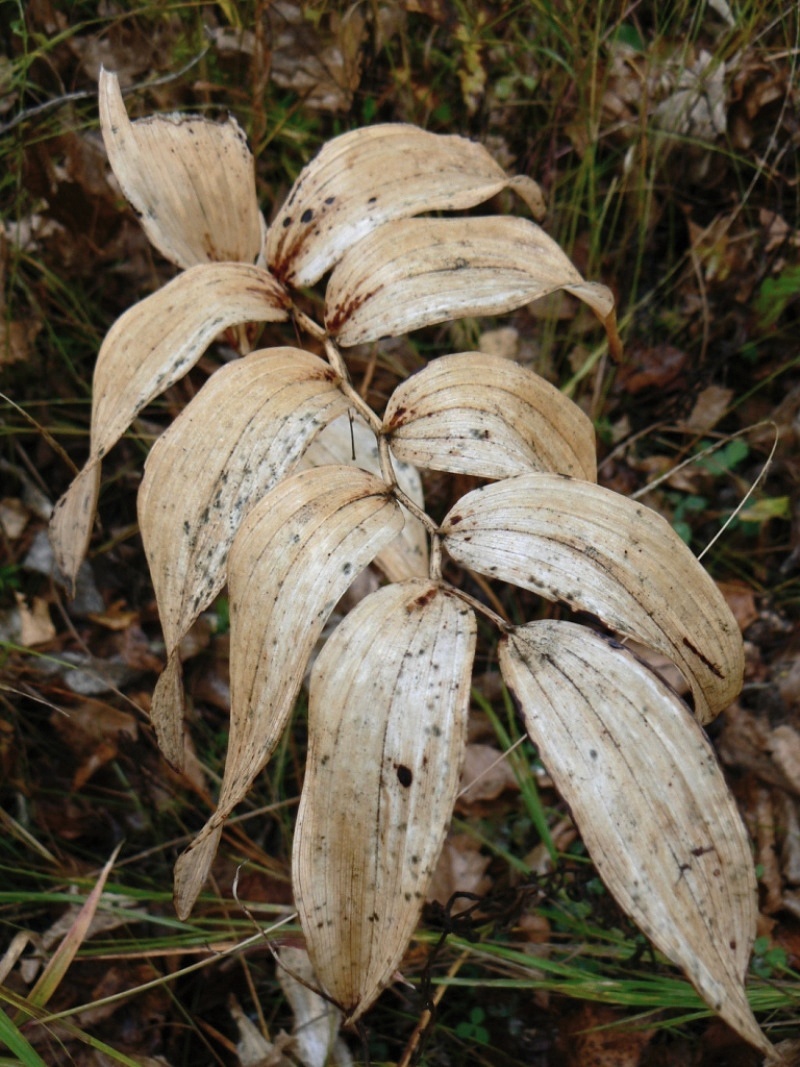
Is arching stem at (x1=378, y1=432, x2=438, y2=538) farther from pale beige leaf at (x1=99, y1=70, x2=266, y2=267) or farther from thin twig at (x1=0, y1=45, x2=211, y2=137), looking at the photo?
→ thin twig at (x1=0, y1=45, x2=211, y2=137)

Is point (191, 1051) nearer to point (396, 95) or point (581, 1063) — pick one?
point (581, 1063)

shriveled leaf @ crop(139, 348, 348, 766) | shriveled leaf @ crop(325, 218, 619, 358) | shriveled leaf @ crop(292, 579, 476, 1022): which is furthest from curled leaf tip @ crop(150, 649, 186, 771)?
shriveled leaf @ crop(325, 218, 619, 358)

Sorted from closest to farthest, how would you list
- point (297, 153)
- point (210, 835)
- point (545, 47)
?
1. point (210, 835)
2. point (545, 47)
3. point (297, 153)

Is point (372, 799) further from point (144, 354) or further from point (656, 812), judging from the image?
point (144, 354)

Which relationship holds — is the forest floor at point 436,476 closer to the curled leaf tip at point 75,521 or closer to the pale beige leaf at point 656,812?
the curled leaf tip at point 75,521

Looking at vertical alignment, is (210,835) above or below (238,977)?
above

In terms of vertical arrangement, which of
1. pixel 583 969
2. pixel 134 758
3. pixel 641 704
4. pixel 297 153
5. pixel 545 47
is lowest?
pixel 583 969

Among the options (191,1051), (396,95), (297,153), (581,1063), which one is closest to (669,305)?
(396,95)
